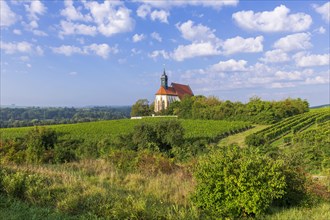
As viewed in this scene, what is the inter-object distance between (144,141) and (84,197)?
18.9 m

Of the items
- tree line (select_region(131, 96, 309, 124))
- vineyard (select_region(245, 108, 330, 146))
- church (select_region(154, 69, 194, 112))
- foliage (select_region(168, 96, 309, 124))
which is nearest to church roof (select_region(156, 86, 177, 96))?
church (select_region(154, 69, 194, 112))

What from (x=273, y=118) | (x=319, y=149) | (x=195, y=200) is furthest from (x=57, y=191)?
(x=273, y=118)

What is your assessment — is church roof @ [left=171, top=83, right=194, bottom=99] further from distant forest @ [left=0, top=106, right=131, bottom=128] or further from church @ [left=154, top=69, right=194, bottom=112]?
distant forest @ [left=0, top=106, right=131, bottom=128]

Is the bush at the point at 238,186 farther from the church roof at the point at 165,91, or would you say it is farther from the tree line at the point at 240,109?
the church roof at the point at 165,91

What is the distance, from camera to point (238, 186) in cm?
463

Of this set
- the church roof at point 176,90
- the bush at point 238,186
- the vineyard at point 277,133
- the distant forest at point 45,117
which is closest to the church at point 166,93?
the church roof at point 176,90

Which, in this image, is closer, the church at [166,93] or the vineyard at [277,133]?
the vineyard at [277,133]

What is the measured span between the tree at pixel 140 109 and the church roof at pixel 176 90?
455 inches

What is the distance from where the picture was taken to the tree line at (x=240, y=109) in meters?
51.8

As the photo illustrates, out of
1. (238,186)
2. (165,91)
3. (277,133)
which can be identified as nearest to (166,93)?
(165,91)

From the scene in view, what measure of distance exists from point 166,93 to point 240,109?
37.4 meters

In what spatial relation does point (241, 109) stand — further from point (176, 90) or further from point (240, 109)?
point (176, 90)

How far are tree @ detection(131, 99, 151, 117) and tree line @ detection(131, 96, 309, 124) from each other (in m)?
8.93

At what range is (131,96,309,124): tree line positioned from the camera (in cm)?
5184
